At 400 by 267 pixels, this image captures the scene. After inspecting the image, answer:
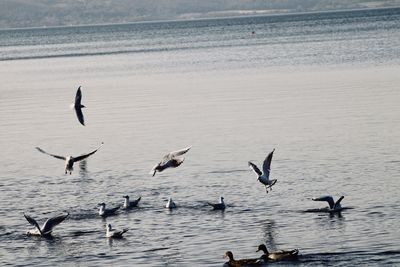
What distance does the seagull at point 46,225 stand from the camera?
1085 inches

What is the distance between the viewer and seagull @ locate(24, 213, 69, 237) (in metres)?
27.5

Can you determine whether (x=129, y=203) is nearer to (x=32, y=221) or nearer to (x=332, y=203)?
(x=32, y=221)

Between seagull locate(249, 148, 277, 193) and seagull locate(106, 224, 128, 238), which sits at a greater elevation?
seagull locate(249, 148, 277, 193)

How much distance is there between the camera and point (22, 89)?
7462 centimetres

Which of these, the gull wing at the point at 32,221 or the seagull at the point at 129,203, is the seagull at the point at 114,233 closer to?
the gull wing at the point at 32,221

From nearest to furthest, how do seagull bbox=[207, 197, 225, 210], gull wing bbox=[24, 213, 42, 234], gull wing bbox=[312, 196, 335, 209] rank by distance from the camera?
gull wing bbox=[24, 213, 42, 234], gull wing bbox=[312, 196, 335, 209], seagull bbox=[207, 197, 225, 210]

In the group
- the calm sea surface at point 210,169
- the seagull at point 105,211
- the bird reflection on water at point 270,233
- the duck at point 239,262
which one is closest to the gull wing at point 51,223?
the calm sea surface at point 210,169

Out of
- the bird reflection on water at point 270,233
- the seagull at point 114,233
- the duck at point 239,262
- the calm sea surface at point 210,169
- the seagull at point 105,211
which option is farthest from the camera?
the seagull at point 105,211

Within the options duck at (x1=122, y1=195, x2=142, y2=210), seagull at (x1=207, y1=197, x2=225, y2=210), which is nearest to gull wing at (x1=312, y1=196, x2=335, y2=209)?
seagull at (x1=207, y1=197, x2=225, y2=210)

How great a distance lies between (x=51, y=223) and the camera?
91.0 feet

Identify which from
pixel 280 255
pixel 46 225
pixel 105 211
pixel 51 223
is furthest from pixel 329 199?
pixel 46 225

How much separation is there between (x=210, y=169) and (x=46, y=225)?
30.0 ft

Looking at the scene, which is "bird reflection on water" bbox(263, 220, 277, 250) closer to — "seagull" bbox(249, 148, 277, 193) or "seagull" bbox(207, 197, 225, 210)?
"seagull" bbox(207, 197, 225, 210)

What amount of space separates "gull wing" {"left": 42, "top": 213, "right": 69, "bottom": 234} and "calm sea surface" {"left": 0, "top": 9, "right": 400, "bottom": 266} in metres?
0.30
